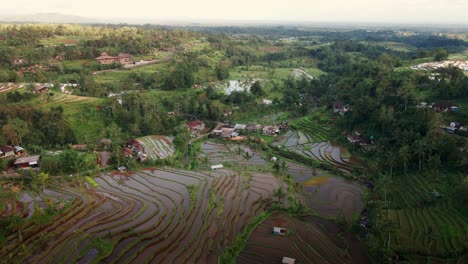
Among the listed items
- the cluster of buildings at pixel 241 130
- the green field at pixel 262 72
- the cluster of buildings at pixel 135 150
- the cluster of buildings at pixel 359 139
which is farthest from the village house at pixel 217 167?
the green field at pixel 262 72

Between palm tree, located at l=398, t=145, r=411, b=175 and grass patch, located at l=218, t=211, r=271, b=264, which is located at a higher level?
palm tree, located at l=398, t=145, r=411, b=175

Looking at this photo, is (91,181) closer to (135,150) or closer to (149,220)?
(135,150)

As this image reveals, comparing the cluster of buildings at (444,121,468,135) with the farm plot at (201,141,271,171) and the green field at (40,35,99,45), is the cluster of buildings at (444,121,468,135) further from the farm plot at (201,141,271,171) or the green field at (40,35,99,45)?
the green field at (40,35,99,45)

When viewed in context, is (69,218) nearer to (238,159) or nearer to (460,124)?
(238,159)

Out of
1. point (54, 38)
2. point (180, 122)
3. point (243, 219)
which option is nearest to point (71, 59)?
point (54, 38)

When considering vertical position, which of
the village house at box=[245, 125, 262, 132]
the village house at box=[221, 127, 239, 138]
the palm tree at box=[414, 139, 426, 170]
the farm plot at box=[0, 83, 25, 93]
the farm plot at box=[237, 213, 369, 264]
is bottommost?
the farm plot at box=[237, 213, 369, 264]

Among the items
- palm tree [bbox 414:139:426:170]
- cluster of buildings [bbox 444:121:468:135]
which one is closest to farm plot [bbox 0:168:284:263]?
palm tree [bbox 414:139:426:170]
